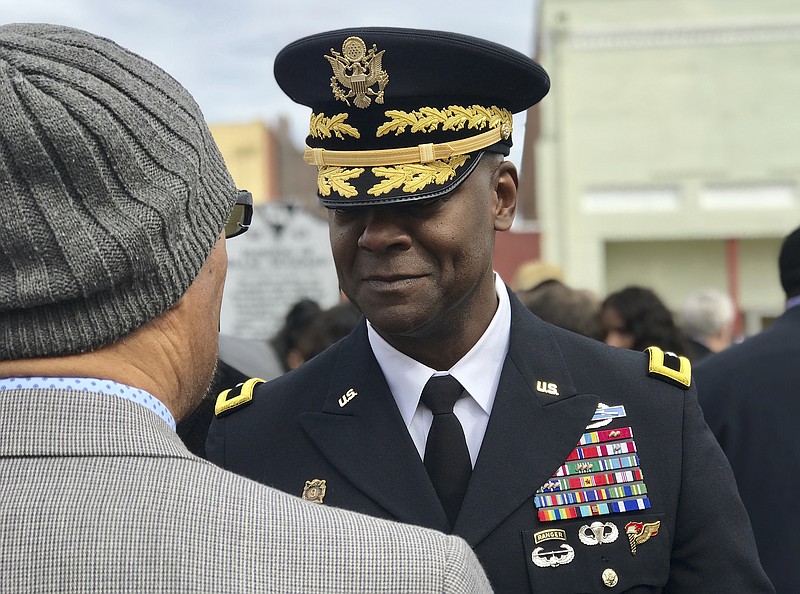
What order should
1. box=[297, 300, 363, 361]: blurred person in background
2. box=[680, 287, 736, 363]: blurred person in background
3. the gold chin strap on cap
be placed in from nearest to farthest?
the gold chin strap on cap
box=[297, 300, 363, 361]: blurred person in background
box=[680, 287, 736, 363]: blurred person in background

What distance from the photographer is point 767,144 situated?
16.2m

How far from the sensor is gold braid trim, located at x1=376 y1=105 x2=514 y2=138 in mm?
2299

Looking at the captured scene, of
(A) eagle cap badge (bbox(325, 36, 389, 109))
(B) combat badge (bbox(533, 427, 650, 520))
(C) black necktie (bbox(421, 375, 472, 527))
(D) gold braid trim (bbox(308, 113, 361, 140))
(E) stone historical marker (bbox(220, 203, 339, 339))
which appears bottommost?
(E) stone historical marker (bbox(220, 203, 339, 339))

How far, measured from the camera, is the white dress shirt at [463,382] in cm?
230

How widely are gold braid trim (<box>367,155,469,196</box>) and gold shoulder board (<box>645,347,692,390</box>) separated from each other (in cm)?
64

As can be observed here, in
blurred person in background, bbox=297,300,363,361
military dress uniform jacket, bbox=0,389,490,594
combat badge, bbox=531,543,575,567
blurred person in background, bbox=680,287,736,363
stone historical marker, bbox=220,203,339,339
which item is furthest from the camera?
stone historical marker, bbox=220,203,339,339

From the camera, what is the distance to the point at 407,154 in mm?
2260

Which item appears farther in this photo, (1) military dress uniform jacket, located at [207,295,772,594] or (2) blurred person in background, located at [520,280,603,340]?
(2) blurred person in background, located at [520,280,603,340]

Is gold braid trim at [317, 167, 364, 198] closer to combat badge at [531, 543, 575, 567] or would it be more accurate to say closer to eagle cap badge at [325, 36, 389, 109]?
eagle cap badge at [325, 36, 389, 109]

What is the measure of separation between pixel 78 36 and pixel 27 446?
537 millimetres

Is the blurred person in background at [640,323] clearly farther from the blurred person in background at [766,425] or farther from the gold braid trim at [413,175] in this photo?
the gold braid trim at [413,175]

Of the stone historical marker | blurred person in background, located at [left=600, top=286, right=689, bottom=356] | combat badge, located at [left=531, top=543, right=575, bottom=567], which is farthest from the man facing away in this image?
the stone historical marker

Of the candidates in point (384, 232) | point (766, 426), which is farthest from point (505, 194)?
point (766, 426)

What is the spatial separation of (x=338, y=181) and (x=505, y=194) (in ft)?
1.37
